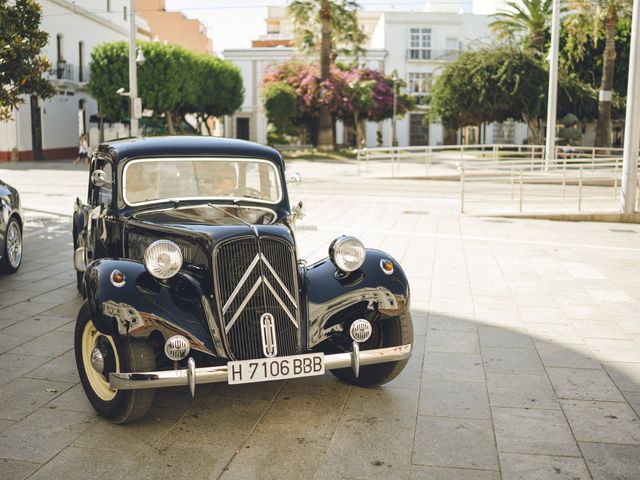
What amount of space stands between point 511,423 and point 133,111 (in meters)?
28.6

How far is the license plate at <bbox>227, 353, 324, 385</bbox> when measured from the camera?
16.3 ft

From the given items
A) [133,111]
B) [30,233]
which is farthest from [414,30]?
[30,233]

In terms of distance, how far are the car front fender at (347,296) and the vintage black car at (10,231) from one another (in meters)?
5.81

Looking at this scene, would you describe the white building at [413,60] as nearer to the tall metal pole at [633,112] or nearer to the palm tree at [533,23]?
the palm tree at [533,23]

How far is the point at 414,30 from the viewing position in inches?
2648

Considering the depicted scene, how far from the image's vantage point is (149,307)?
5.03 meters

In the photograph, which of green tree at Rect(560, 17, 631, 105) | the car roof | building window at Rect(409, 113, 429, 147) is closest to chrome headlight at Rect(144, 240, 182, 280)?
the car roof

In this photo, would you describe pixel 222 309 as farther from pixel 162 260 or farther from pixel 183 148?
pixel 183 148

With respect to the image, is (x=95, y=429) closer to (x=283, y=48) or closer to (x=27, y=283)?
(x=27, y=283)

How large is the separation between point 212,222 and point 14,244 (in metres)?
5.78

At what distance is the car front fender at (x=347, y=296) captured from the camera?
545 centimetres

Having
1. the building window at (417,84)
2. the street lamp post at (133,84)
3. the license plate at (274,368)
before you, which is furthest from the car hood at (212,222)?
the building window at (417,84)

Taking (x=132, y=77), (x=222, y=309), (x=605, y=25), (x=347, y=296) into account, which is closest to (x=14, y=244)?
(x=222, y=309)

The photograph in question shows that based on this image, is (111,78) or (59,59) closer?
(111,78)
